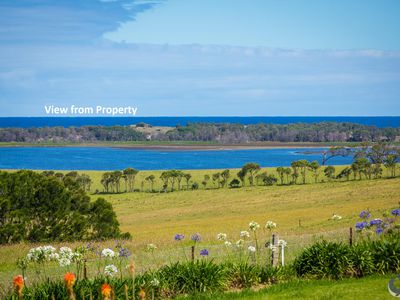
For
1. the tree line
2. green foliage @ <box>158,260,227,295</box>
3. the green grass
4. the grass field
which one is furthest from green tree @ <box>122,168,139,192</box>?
the green grass

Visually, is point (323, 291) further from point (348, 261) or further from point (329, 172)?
point (329, 172)

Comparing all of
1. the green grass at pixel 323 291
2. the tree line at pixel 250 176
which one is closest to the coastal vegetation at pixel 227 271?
the green grass at pixel 323 291

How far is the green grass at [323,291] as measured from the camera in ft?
39.9

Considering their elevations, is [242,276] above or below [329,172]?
above

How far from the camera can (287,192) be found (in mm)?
83938

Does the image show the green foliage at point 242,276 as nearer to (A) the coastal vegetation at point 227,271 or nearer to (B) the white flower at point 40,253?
(A) the coastal vegetation at point 227,271

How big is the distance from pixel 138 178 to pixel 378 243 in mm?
104545

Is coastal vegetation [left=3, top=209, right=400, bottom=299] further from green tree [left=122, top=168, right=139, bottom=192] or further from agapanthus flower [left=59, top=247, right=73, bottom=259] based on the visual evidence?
green tree [left=122, top=168, right=139, bottom=192]

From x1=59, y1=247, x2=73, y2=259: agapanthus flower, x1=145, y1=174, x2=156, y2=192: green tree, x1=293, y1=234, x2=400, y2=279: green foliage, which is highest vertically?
x1=59, y1=247, x2=73, y2=259: agapanthus flower

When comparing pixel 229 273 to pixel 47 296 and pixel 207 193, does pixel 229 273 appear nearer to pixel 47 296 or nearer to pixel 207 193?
pixel 47 296

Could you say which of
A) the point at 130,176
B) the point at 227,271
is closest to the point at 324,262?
the point at 227,271

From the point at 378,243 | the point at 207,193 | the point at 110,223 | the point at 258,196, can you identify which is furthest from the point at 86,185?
the point at 378,243

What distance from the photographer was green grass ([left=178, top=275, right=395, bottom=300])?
1215cm

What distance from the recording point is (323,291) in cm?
1258
